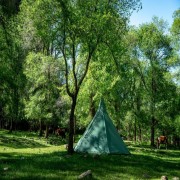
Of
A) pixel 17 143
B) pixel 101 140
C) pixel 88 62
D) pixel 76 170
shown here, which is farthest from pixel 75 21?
pixel 17 143

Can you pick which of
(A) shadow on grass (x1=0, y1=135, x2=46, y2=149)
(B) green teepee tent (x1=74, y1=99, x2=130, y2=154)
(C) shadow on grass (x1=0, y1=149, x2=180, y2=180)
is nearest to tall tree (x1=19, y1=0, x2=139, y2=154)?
(B) green teepee tent (x1=74, y1=99, x2=130, y2=154)

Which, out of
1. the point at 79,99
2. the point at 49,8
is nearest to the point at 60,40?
the point at 49,8

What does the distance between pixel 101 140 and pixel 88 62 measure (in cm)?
658

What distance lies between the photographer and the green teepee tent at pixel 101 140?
28625 mm

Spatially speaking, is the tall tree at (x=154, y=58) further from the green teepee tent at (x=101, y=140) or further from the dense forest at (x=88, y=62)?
the green teepee tent at (x=101, y=140)

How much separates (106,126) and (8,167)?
12.3 m

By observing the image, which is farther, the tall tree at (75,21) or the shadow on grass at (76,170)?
the tall tree at (75,21)

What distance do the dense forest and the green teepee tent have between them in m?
2.52

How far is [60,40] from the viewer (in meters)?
27.6

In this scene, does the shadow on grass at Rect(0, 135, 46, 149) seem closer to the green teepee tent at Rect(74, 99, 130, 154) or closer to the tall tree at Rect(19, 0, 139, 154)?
the green teepee tent at Rect(74, 99, 130, 154)

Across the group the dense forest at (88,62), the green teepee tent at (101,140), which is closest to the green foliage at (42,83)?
the dense forest at (88,62)

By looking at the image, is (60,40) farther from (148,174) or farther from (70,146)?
(148,174)

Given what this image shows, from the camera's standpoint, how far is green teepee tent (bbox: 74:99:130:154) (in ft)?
93.9

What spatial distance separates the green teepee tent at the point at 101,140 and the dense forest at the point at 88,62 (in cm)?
252
